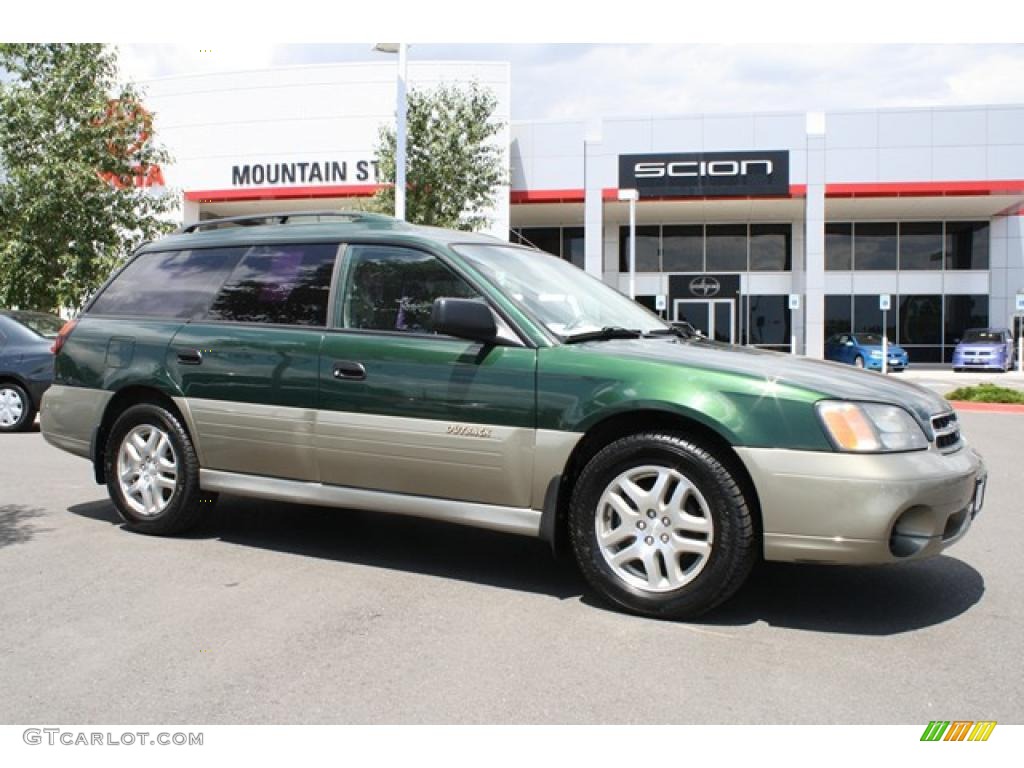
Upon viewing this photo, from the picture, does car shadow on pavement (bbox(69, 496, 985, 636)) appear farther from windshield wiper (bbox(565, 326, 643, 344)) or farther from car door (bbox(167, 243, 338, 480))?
windshield wiper (bbox(565, 326, 643, 344))

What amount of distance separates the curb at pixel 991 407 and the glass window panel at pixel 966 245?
21.8 meters

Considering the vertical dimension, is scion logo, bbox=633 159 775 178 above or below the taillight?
above

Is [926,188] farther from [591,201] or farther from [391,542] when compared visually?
[391,542]

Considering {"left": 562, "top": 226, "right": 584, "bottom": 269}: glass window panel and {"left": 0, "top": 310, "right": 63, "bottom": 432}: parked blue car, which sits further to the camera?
{"left": 562, "top": 226, "right": 584, "bottom": 269}: glass window panel

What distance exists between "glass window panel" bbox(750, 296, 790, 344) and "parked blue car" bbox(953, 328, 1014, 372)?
596 centimetres

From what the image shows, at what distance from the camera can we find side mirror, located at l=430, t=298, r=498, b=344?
4289 millimetres

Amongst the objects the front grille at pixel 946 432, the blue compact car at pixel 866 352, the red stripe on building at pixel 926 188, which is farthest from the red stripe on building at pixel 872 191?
the front grille at pixel 946 432

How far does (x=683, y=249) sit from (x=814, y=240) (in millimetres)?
6183

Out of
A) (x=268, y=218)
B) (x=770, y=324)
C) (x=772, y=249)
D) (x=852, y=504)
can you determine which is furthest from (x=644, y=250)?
(x=852, y=504)

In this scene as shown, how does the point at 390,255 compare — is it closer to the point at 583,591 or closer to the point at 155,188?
the point at 583,591

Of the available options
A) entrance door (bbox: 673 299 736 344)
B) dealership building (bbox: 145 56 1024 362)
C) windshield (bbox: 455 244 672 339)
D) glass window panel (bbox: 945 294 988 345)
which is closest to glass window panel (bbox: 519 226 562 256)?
dealership building (bbox: 145 56 1024 362)

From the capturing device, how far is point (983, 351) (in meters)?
32.4

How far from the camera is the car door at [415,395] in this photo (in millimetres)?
4344

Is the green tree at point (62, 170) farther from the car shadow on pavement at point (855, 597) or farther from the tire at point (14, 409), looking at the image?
the car shadow on pavement at point (855, 597)
